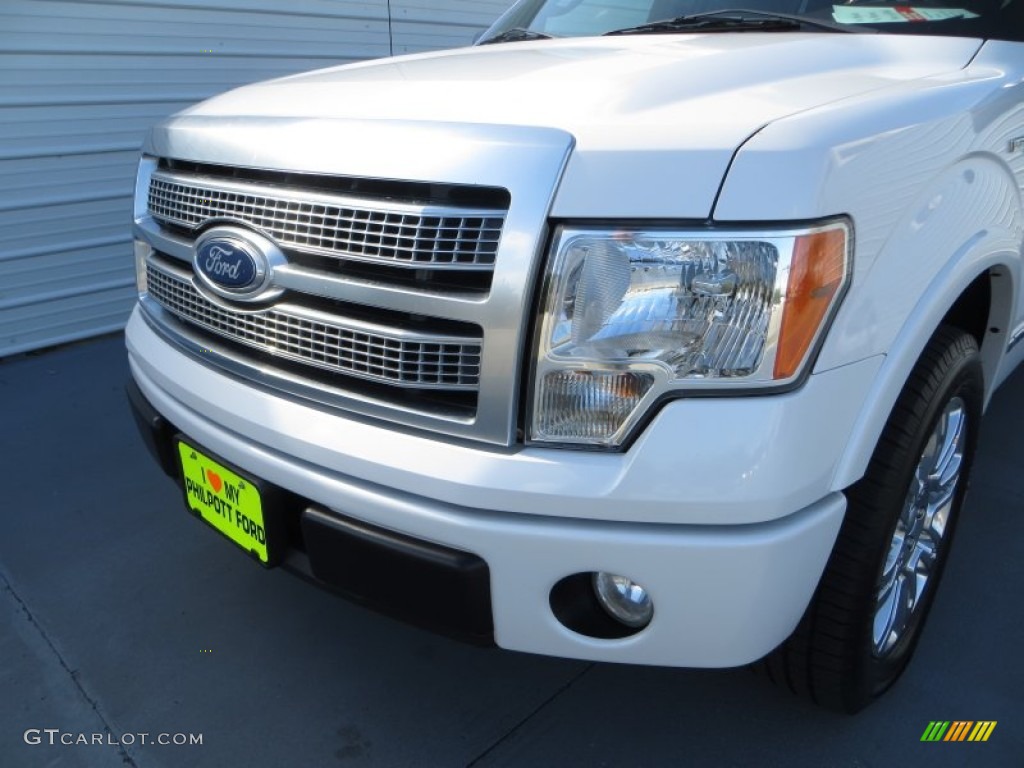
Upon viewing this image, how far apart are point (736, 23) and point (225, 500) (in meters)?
1.79

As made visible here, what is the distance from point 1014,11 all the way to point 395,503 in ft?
6.39

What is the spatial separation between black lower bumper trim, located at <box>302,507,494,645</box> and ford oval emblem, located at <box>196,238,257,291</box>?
49 cm

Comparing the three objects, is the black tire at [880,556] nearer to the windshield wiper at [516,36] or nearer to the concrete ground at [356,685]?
the concrete ground at [356,685]

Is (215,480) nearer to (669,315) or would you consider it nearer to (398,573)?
(398,573)

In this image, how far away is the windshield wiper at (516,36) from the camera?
2.60m

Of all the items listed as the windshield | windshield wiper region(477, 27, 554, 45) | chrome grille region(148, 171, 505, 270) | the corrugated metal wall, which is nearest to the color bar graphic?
chrome grille region(148, 171, 505, 270)

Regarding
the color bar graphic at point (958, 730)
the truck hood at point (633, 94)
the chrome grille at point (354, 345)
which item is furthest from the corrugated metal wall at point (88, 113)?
the color bar graphic at point (958, 730)

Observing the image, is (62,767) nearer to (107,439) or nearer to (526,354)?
(526,354)

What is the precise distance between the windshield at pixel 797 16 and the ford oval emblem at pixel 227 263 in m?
1.36

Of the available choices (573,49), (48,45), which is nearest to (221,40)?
(48,45)

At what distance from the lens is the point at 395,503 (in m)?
1.42

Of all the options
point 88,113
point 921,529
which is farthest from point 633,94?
point 88,113

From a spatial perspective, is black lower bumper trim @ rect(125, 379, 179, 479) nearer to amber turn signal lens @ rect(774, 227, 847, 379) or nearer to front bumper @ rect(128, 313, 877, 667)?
front bumper @ rect(128, 313, 877, 667)

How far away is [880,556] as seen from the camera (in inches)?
60.1
